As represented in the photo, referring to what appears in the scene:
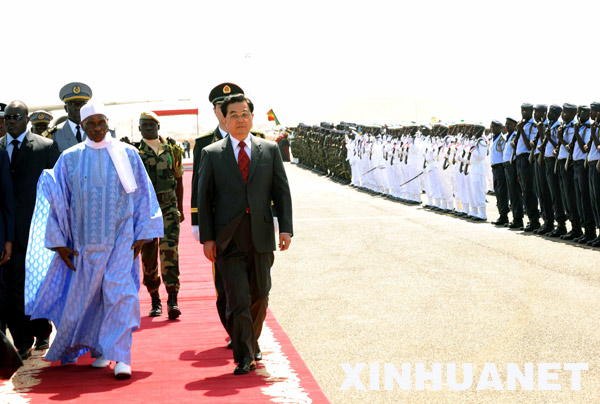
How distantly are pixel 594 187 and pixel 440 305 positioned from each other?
21.1ft

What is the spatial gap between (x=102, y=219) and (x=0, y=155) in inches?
47.4

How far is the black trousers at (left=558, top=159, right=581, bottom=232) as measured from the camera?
51.8ft

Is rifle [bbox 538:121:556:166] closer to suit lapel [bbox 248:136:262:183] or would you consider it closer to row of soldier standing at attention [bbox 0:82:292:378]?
row of soldier standing at attention [bbox 0:82:292:378]

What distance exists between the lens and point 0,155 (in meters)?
7.44

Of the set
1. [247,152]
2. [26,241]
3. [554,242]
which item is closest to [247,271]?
[247,152]

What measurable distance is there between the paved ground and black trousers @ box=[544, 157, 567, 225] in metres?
0.67

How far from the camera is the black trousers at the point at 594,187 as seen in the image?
49.2ft

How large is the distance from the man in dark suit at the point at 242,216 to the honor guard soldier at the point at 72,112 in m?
1.97

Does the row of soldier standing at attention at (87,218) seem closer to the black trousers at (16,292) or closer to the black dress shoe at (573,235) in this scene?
the black trousers at (16,292)

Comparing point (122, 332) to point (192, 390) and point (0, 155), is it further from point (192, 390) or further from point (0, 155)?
point (0, 155)

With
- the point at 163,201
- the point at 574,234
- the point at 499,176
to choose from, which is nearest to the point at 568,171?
the point at 574,234

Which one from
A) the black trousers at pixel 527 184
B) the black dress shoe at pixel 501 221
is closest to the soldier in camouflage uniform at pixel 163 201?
the black trousers at pixel 527 184

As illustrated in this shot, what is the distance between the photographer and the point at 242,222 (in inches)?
266

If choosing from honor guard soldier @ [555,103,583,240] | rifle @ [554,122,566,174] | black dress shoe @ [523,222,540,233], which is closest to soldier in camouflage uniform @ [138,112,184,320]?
honor guard soldier @ [555,103,583,240]
